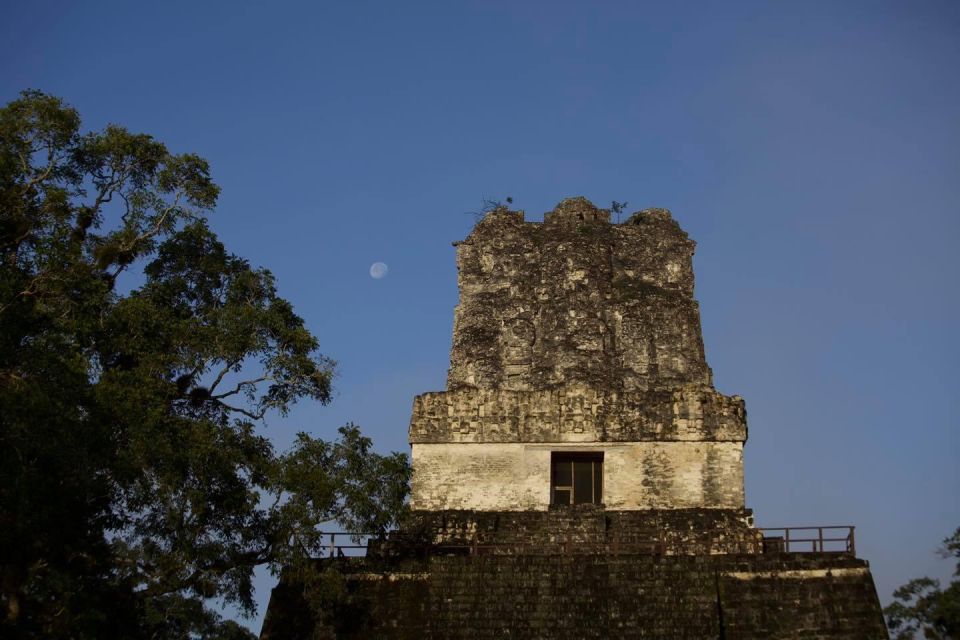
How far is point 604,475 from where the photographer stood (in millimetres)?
22125

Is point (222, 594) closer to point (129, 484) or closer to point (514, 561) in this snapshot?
point (129, 484)

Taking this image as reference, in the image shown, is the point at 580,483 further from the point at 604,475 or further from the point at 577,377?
the point at 577,377

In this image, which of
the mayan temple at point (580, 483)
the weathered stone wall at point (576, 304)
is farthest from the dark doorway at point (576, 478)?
the weathered stone wall at point (576, 304)

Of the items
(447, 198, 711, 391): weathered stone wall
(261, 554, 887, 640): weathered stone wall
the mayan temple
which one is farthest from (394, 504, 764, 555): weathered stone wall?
(447, 198, 711, 391): weathered stone wall

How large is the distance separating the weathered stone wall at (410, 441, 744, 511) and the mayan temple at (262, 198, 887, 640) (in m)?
0.03

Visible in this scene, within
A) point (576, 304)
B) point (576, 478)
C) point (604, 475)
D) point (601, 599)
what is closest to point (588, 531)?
point (604, 475)

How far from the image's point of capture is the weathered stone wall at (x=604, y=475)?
2161 cm

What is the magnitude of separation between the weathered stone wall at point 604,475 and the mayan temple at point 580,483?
30mm

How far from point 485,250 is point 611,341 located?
12.0 feet

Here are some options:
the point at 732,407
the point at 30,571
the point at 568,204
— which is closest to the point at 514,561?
the point at 732,407

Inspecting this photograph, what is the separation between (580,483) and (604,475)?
61 cm

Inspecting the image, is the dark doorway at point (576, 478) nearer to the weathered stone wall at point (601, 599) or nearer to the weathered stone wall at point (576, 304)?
the weathered stone wall at point (576, 304)

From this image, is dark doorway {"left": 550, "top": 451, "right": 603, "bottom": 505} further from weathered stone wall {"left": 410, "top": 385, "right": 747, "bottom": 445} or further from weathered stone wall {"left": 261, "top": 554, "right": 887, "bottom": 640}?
weathered stone wall {"left": 261, "top": 554, "right": 887, "bottom": 640}

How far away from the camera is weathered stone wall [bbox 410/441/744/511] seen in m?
21.6
